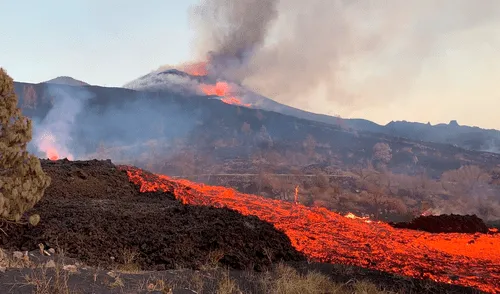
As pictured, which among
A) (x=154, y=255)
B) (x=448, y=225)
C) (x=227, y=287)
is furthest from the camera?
(x=448, y=225)

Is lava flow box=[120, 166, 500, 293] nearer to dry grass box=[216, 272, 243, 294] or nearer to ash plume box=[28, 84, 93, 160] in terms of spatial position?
dry grass box=[216, 272, 243, 294]

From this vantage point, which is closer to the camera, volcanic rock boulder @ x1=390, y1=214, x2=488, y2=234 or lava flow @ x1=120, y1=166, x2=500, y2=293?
lava flow @ x1=120, y1=166, x2=500, y2=293

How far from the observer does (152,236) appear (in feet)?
37.7

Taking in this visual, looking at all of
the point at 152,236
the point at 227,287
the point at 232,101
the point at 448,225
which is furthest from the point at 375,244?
the point at 232,101

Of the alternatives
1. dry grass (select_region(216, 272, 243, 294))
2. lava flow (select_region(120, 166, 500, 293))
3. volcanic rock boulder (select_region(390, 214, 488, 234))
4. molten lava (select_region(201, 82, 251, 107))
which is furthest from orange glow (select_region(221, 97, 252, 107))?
dry grass (select_region(216, 272, 243, 294))

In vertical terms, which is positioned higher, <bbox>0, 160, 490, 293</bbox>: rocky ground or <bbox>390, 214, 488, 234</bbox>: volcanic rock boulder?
<bbox>0, 160, 490, 293</bbox>: rocky ground

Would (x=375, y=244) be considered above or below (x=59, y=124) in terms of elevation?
below

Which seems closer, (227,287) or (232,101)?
(227,287)

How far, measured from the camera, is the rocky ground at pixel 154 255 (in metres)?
6.71

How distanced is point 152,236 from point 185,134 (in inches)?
3633

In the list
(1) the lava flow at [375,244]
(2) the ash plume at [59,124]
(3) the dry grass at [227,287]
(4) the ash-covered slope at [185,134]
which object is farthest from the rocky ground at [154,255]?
(2) the ash plume at [59,124]

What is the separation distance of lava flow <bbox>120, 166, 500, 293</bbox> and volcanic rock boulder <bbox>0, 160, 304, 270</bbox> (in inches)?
97.9

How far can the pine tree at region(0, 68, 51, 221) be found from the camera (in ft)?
28.8

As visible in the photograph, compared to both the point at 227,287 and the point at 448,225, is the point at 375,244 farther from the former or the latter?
the point at 227,287
